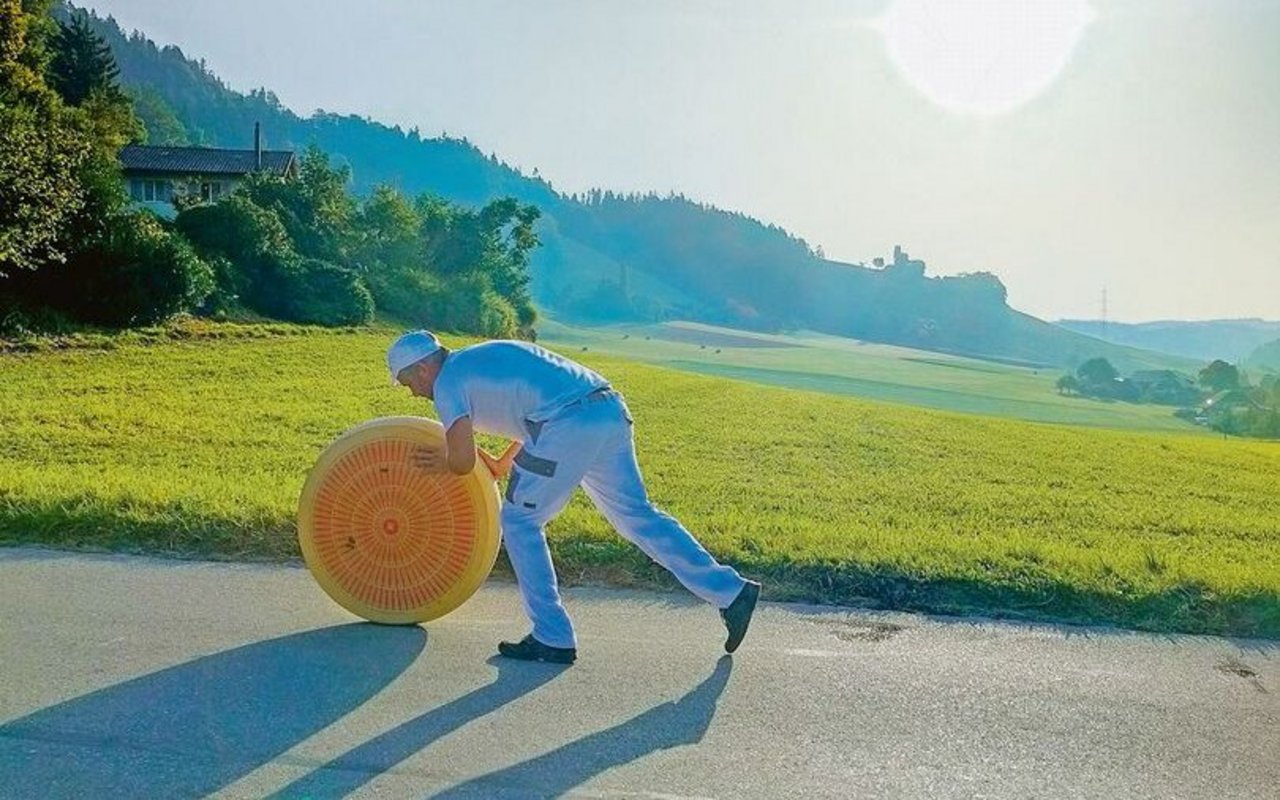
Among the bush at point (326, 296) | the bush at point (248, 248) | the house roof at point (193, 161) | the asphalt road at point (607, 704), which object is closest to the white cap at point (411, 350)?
the asphalt road at point (607, 704)

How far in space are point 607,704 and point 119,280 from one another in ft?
73.6

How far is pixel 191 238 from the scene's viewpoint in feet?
106

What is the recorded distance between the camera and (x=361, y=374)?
876 inches

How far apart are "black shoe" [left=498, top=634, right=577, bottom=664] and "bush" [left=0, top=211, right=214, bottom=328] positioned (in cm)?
2063

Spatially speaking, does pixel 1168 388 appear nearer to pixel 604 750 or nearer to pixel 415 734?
pixel 604 750

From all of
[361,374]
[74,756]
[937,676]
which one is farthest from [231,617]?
[361,374]

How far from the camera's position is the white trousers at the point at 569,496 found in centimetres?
461

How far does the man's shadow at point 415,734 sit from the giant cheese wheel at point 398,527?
1.92 ft

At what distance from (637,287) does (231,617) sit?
14598 centimetres

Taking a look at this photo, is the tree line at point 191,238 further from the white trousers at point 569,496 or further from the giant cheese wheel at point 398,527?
the white trousers at point 569,496

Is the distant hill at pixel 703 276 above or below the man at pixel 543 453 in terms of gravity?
above

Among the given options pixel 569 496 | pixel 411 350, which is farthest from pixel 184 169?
pixel 569 496

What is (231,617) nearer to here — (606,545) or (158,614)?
(158,614)

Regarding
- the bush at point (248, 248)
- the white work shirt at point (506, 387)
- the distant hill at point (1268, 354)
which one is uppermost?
the distant hill at point (1268, 354)
